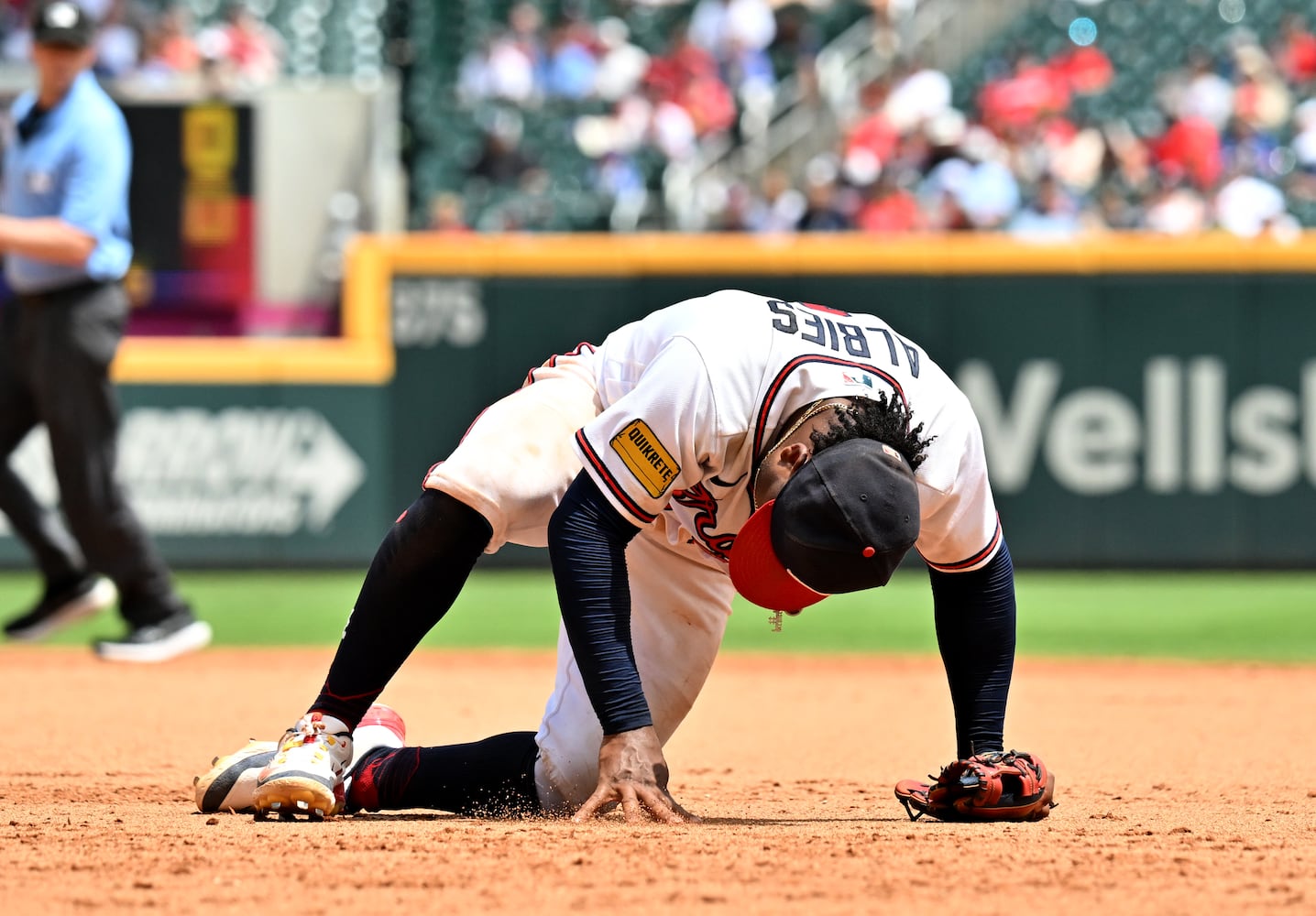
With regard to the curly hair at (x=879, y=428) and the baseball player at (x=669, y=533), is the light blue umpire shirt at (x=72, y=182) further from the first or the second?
the curly hair at (x=879, y=428)

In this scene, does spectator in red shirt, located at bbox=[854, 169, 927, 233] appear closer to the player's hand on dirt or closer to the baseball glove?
the baseball glove

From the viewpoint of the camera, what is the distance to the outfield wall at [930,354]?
32.1 ft

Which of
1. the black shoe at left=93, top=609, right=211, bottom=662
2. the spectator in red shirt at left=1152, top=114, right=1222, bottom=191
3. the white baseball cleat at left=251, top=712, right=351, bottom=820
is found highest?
the spectator in red shirt at left=1152, top=114, right=1222, bottom=191

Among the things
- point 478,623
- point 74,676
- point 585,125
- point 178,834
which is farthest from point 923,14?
point 178,834

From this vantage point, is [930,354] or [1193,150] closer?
[930,354]

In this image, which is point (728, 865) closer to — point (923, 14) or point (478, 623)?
point (478, 623)

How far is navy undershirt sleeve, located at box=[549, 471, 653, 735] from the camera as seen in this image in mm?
3361

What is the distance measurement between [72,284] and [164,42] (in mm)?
7072

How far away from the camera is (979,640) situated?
3645 millimetres

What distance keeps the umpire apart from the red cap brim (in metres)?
3.84

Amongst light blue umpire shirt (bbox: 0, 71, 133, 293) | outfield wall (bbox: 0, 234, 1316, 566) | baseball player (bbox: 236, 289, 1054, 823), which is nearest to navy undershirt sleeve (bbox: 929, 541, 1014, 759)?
baseball player (bbox: 236, 289, 1054, 823)

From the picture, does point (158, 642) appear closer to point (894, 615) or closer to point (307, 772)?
point (307, 772)

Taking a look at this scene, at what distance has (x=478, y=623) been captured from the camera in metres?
8.38

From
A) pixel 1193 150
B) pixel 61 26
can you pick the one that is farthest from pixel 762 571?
pixel 1193 150
